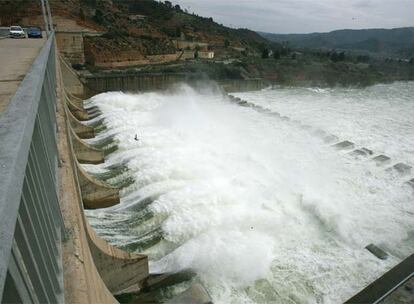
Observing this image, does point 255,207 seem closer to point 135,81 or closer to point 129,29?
point 135,81

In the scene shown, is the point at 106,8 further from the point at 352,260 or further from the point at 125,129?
the point at 352,260

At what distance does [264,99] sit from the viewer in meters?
32.0

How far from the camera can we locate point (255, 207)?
385 inches

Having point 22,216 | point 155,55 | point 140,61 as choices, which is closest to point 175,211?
point 22,216

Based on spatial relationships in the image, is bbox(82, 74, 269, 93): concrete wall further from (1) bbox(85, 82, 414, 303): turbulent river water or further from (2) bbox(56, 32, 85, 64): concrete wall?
(2) bbox(56, 32, 85, 64): concrete wall

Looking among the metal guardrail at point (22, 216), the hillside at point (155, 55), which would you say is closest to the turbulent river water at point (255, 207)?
the metal guardrail at point (22, 216)

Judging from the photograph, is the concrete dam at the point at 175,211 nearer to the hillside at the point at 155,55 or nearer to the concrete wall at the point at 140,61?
the concrete wall at the point at 140,61

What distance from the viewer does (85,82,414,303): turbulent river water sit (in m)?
7.68

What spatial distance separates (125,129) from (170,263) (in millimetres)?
9131

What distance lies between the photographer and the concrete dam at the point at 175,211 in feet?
7.16

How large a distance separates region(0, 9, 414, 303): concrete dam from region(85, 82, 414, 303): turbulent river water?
0.04 meters

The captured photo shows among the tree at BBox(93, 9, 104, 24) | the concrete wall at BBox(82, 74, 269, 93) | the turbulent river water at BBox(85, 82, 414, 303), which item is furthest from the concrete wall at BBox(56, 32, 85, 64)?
the tree at BBox(93, 9, 104, 24)

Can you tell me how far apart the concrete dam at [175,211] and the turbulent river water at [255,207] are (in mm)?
44

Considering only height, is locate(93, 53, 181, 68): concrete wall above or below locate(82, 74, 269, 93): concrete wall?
below
